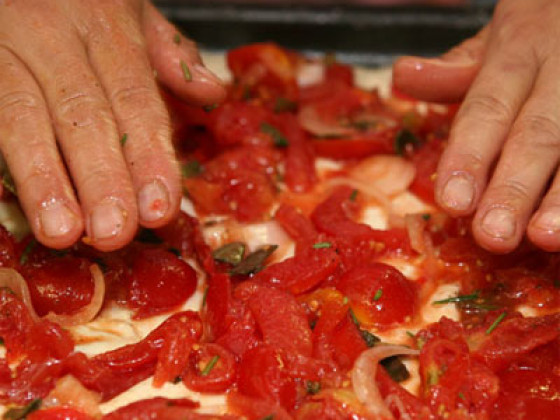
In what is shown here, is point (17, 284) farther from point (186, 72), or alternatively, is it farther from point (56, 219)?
point (186, 72)

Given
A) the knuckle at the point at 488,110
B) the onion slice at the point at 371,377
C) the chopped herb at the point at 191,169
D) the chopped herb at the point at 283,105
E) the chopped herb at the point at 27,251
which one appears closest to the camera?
the onion slice at the point at 371,377

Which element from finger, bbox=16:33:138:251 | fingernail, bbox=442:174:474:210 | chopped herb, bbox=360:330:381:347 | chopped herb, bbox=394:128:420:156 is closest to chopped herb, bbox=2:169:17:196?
finger, bbox=16:33:138:251

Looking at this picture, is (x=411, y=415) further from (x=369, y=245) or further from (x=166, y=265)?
(x=166, y=265)

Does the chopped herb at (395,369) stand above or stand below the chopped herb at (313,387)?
below

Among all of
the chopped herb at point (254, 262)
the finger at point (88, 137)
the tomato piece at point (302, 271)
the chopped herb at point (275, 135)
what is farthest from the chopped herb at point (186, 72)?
the tomato piece at point (302, 271)

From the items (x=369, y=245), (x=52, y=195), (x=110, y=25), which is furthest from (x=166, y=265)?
(x=110, y=25)

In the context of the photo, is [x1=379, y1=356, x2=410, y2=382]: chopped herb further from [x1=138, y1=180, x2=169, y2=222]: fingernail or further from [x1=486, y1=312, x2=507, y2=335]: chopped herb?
[x1=138, y1=180, x2=169, y2=222]: fingernail

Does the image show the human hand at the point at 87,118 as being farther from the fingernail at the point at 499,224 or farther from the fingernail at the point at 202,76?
the fingernail at the point at 499,224

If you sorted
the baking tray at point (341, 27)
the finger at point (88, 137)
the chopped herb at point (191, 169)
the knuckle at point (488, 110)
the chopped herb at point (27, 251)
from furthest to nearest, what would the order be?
the baking tray at point (341, 27)
the chopped herb at point (191, 169)
the knuckle at point (488, 110)
the chopped herb at point (27, 251)
the finger at point (88, 137)

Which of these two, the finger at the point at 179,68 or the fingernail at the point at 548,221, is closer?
the fingernail at the point at 548,221
